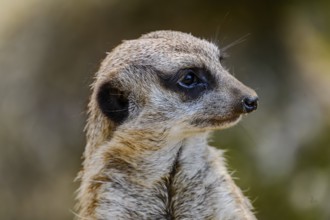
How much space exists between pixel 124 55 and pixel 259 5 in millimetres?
3168

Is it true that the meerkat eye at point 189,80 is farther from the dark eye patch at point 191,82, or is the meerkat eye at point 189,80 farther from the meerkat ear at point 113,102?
the meerkat ear at point 113,102

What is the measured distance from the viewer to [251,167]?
6.25 m

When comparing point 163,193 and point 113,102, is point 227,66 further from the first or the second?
point 163,193

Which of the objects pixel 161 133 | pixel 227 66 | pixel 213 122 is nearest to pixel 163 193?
pixel 161 133

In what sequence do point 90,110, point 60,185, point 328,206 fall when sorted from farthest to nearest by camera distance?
point 60,185 → point 328,206 → point 90,110

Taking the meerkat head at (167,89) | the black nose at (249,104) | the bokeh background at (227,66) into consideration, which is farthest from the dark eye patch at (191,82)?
the bokeh background at (227,66)

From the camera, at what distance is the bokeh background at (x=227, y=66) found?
6242 mm

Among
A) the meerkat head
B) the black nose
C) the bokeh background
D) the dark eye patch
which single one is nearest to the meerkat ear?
the meerkat head

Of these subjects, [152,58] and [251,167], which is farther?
[251,167]

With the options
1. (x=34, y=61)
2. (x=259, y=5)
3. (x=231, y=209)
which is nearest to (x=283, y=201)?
(x=259, y=5)

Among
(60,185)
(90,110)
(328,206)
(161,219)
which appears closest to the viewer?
(161,219)

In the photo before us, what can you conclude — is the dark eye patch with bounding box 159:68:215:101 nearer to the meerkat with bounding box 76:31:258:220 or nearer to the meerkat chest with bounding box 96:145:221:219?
the meerkat with bounding box 76:31:258:220

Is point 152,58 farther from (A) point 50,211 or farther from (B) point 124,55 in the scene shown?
(A) point 50,211

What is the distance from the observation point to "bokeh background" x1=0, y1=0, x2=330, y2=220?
6242 mm
